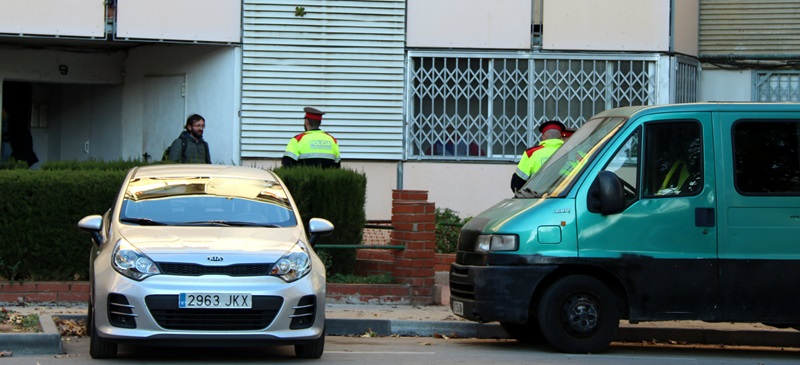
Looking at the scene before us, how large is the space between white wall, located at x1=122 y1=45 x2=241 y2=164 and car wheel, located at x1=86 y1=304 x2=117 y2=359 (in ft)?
25.0

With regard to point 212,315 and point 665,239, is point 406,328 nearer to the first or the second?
point 665,239

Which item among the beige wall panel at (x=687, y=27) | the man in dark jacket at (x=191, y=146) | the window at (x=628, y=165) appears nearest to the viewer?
the window at (x=628, y=165)

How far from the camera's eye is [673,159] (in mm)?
9977

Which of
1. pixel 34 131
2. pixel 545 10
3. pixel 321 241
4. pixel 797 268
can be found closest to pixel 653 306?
pixel 797 268

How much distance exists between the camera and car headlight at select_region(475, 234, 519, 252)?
9.96m

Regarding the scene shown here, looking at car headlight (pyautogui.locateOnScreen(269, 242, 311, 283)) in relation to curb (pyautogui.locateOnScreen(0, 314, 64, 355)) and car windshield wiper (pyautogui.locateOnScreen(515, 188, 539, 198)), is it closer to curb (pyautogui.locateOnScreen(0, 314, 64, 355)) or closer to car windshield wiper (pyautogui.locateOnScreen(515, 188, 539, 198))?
curb (pyautogui.locateOnScreen(0, 314, 64, 355))

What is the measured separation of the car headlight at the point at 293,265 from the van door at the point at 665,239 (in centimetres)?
222

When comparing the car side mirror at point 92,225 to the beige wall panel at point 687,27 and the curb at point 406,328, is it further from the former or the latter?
the beige wall panel at point 687,27

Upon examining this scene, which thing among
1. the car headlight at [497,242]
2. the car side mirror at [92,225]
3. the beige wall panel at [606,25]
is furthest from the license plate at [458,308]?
the beige wall panel at [606,25]

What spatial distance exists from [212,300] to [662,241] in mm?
3584

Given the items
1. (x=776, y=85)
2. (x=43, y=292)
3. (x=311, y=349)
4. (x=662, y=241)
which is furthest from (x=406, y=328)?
(x=776, y=85)

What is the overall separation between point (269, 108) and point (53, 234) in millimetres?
4957

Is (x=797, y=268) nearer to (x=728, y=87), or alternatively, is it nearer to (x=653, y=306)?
(x=653, y=306)

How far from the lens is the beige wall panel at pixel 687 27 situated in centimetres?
1694
